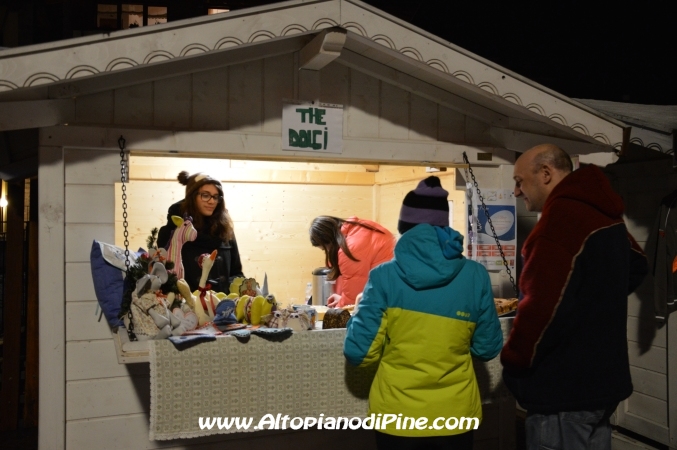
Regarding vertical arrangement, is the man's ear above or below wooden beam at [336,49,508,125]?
below

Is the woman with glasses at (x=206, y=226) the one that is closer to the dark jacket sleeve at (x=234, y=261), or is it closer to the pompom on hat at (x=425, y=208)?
the dark jacket sleeve at (x=234, y=261)

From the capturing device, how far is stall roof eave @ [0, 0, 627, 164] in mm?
2996

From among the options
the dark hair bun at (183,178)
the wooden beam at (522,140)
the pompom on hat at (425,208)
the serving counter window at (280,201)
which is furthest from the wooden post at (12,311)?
the pompom on hat at (425,208)

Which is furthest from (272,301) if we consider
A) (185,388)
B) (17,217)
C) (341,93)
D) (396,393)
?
(17,217)

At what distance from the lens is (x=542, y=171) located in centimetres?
279

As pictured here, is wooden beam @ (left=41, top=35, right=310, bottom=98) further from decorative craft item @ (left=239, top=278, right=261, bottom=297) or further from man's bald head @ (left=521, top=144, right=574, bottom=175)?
man's bald head @ (left=521, top=144, right=574, bottom=175)

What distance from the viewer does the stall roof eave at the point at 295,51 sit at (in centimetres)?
300

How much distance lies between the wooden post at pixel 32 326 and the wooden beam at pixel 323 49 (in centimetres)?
296

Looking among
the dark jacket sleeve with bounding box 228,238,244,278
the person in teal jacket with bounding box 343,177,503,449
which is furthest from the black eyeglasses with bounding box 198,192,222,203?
the person in teal jacket with bounding box 343,177,503,449

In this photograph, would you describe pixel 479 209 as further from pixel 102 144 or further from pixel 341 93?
pixel 102 144

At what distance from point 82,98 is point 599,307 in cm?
285

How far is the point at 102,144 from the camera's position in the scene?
3660 mm

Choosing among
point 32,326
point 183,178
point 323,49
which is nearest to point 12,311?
point 32,326

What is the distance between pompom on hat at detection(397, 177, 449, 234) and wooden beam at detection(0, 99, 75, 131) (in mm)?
2012
